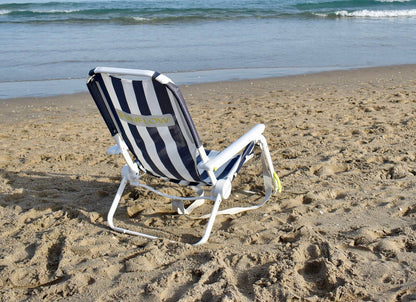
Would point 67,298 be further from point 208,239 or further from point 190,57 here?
point 190,57

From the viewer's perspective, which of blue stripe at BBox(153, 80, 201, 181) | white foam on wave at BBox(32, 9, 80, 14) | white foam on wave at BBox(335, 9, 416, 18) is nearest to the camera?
blue stripe at BBox(153, 80, 201, 181)

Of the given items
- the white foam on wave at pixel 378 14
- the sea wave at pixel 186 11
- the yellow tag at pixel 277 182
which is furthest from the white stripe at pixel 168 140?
the white foam on wave at pixel 378 14

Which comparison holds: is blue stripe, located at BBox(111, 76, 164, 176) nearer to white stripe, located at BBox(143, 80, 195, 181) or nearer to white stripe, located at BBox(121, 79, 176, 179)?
white stripe, located at BBox(121, 79, 176, 179)

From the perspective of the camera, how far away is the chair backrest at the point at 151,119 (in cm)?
288

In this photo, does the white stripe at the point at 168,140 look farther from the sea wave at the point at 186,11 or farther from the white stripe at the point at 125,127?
the sea wave at the point at 186,11

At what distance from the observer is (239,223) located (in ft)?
11.0

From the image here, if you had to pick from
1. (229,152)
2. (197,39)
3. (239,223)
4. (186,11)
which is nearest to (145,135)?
(229,152)

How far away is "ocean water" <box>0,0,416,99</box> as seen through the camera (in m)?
10.3

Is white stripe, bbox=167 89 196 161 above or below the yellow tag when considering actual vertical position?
A: above

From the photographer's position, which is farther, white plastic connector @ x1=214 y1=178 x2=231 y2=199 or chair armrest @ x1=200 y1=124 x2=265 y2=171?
white plastic connector @ x1=214 y1=178 x2=231 y2=199

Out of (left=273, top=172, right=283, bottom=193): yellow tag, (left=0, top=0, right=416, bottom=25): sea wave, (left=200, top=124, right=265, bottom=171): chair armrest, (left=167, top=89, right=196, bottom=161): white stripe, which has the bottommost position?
(left=273, top=172, right=283, bottom=193): yellow tag

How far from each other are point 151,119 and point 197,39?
38.4 ft

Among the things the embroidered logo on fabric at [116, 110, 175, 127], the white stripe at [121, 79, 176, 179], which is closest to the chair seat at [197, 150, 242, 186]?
the white stripe at [121, 79, 176, 179]

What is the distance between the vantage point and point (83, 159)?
498 cm
